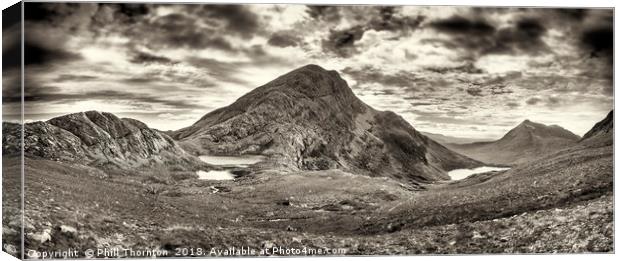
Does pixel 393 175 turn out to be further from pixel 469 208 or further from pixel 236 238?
pixel 236 238

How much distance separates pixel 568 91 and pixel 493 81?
13.7 ft

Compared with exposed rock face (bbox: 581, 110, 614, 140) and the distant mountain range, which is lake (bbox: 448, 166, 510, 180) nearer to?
the distant mountain range

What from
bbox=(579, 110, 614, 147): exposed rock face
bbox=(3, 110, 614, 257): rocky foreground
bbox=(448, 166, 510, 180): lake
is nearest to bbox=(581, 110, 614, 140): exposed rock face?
bbox=(579, 110, 614, 147): exposed rock face

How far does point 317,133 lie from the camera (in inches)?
1805

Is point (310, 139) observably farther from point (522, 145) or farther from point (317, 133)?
point (522, 145)

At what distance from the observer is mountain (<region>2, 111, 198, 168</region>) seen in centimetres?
4019

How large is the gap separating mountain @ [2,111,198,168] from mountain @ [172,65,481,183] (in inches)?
44.6

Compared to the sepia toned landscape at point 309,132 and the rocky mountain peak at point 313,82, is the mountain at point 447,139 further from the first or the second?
the rocky mountain peak at point 313,82

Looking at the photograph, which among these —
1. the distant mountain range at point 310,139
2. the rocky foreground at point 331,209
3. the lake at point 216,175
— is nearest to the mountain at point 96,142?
the distant mountain range at point 310,139

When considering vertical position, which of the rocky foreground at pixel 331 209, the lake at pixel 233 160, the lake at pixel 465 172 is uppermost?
the lake at pixel 233 160

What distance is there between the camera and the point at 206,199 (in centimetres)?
4300

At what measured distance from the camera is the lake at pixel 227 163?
44156 millimetres

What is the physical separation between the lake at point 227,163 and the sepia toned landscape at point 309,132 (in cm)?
8

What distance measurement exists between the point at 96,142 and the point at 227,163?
6.92 meters
